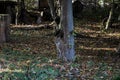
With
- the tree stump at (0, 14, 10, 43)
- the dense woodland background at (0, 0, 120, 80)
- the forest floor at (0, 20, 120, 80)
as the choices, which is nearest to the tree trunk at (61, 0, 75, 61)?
the dense woodland background at (0, 0, 120, 80)

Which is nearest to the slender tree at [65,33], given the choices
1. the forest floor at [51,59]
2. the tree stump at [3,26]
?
the forest floor at [51,59]

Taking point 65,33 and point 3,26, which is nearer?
point 65,33

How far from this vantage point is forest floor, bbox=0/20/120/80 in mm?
7914

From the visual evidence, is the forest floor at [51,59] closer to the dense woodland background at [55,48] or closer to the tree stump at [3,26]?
the dense woodland background at [55,48]

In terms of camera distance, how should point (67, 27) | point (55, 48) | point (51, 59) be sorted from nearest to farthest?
1. point (67, 27)
2. point (51, 59)
3. point (55, 48)

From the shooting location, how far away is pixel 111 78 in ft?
25.8

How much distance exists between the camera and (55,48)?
40.7ft

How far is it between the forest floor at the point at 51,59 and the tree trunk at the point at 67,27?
318 mm

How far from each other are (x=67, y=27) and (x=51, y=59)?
106cm

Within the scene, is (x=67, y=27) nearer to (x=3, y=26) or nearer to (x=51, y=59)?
(x=51, y=59)

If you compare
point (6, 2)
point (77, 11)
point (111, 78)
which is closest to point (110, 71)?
point (111, 78)

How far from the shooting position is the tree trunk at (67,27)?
31.9 feet

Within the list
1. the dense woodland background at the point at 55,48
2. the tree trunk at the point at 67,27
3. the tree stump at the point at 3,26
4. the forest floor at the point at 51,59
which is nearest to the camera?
the forest floor at the point at 51,59

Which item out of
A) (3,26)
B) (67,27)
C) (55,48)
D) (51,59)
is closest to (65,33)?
(67,27)
